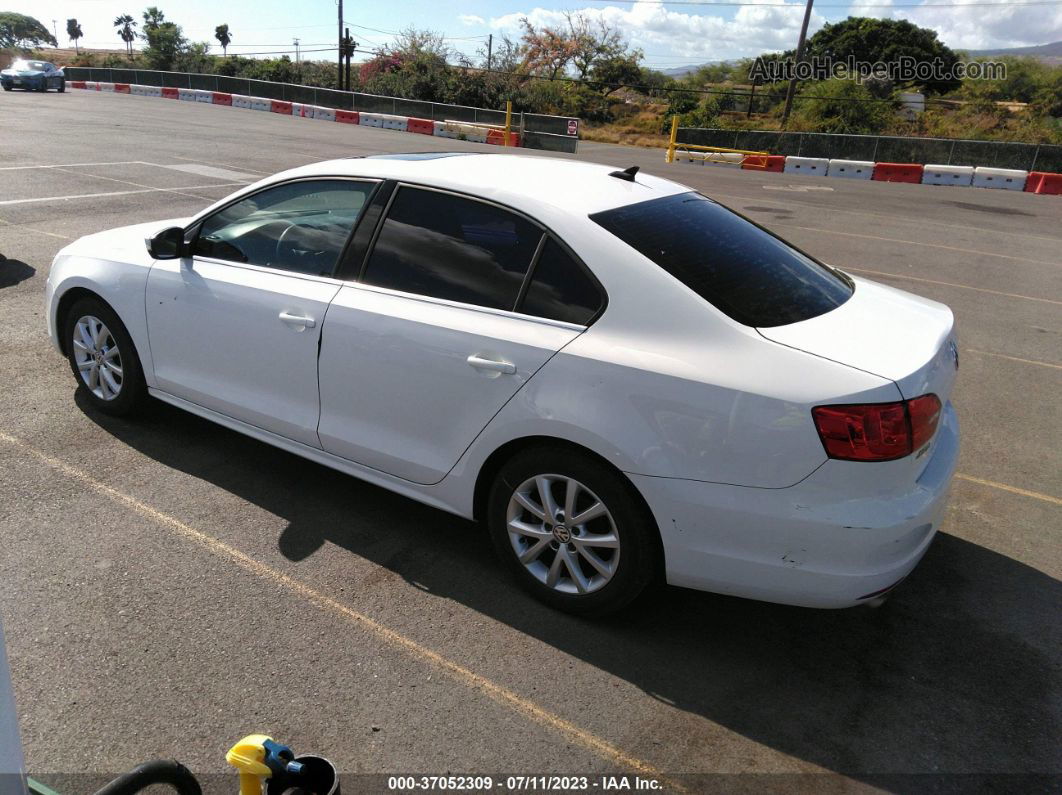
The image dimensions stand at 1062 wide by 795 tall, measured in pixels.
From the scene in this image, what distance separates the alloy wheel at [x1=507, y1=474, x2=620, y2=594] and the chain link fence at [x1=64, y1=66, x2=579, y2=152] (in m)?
26.1

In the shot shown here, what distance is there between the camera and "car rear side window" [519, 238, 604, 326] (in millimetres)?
3195

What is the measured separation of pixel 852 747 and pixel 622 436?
51.4 inches

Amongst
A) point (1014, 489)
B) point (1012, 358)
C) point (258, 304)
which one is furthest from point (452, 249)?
point (1012, 358)

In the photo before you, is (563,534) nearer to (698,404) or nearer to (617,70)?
(698,404)

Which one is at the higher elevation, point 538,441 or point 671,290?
point 671,290

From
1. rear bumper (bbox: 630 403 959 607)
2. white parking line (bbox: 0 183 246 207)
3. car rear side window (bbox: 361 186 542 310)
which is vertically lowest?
white parking line (bbox: 0 183 246 207)

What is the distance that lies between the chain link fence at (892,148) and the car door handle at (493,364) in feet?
85.0

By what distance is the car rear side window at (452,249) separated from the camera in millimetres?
3404

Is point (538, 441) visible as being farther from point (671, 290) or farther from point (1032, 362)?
point (1032, 362)

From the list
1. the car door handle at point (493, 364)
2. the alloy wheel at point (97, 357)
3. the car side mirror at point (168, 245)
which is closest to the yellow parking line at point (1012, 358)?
the car door handle at point (493, 364)

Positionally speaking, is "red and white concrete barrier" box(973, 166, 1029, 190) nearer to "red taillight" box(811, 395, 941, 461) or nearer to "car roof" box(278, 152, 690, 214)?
"car roof" box(278, 152, 690, 214)

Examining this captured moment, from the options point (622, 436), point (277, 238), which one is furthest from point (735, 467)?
point (277, 238)

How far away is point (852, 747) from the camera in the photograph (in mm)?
2762

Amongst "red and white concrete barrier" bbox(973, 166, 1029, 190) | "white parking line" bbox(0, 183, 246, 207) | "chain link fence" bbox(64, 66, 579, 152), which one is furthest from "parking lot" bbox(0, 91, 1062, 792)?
"chain link fence" bbox(64, 66, 579, 152)
